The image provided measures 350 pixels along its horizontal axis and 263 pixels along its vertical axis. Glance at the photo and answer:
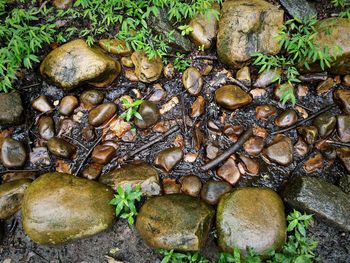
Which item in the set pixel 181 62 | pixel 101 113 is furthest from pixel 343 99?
pixel 101 113

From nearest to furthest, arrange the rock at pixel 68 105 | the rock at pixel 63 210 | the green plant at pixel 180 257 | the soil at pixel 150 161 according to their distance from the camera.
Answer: the green plant at pixel 180 257 < the rock at pixel 63 210 < the soil at pixel 150 161 < the rock at pixel 68 105

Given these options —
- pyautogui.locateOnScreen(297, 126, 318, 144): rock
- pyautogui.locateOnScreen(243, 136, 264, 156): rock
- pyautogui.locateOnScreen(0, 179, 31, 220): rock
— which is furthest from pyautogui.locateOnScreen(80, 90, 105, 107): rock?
pyautogui.locateOnScreen(297, 126, 318, 144): rock

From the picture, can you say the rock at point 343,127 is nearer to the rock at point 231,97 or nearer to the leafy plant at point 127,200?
the rock at point 231,97

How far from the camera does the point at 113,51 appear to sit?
15.3ft

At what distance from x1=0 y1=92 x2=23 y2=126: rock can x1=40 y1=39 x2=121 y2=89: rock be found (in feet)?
1.80

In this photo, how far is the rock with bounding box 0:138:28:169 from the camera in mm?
4309

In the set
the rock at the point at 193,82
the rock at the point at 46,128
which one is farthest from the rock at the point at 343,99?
the rock at the point at 46,128

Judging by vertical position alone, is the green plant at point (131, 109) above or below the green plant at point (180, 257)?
above

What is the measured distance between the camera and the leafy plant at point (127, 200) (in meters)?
3.87

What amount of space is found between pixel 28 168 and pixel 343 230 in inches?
163

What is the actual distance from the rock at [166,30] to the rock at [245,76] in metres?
0.87

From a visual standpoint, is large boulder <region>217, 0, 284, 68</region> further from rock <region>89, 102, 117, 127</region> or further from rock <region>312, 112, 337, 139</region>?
rock <region>89, 102, 117, 127</region>

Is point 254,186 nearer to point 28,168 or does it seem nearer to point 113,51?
point 113,51

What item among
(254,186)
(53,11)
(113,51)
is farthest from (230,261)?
(53,11)
